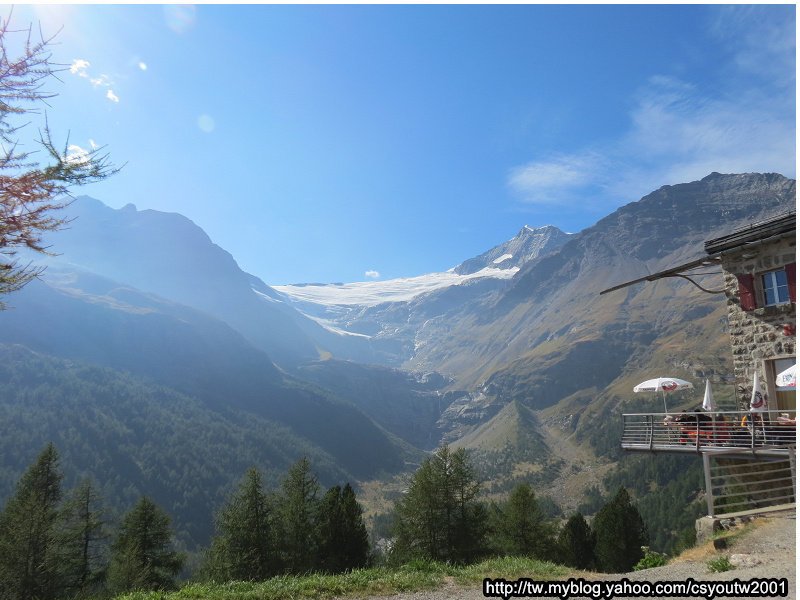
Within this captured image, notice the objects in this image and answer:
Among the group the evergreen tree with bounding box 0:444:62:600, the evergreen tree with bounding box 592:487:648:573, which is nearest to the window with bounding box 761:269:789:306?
the evergreen tree with bounding box 0:444:62:600

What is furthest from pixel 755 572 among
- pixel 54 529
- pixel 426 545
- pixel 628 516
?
pixel 628 516

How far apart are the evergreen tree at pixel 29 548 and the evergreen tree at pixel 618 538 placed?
64.0 m

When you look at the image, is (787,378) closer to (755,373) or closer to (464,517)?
(755,373)

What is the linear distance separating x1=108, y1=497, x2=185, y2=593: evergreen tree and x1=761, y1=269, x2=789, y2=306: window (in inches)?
1931

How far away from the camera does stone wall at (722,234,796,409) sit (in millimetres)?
20734

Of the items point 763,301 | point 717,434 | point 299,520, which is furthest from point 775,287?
point 299,520

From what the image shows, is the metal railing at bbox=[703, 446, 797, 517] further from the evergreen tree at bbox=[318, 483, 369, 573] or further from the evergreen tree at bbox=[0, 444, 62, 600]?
the evergreen tree at bbox=[0, 444, 62, 600]

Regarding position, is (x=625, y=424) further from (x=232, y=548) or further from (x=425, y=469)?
(x=232, y=548)

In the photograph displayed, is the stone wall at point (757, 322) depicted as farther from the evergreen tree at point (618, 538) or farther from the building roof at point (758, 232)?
the evergreen tree at point (618, 538)

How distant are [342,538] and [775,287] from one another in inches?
1635

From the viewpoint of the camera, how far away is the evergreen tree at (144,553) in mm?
43875

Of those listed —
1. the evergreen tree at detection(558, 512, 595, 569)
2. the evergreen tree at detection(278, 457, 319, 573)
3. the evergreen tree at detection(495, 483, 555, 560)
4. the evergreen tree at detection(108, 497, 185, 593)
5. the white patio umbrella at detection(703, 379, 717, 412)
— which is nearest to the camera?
the white patio umbrella at detection(703, 379, 717, 412)

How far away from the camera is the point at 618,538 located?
68.2 meters

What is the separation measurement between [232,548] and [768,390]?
1766 inches
